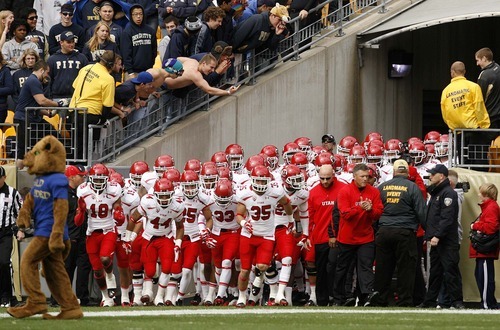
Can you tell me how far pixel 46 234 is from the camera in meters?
14.1

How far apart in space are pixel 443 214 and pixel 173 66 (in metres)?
5.22

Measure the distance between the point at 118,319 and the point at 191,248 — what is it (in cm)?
389

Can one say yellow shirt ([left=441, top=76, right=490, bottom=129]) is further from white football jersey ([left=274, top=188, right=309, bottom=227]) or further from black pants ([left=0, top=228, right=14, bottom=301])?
black pants ([left=0, top=228, right=14, bottom=301])

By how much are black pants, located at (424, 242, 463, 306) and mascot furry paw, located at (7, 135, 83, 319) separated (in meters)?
5.12

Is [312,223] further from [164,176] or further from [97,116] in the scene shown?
[97,116]

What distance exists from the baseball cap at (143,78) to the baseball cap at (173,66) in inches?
19.1

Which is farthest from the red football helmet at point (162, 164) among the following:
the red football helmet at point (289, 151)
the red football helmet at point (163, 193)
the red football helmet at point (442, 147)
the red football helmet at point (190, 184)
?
the red football helmet at point (442, 147)

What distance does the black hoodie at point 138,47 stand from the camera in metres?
21.2

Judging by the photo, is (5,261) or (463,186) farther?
(463,186)

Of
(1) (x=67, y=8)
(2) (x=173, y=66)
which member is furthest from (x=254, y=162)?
(1) (x=67, y=8)

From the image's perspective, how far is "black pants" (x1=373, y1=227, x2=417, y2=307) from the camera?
56.5 feet

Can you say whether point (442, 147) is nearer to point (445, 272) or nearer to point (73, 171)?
point (445, 272)

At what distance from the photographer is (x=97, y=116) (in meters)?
19.9

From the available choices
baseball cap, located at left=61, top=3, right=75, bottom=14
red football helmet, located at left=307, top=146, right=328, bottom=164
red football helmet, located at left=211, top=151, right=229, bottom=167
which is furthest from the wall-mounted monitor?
baseball cap, located at left=61, top=3, right=75, bottom=14
